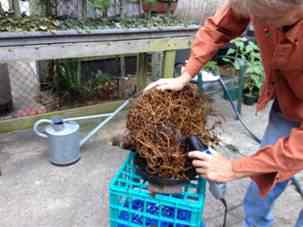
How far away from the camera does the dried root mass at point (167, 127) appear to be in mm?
900

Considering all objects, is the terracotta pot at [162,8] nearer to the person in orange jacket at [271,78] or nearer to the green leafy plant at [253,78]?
the green leafy plant at [253,78]

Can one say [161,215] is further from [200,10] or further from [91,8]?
[200,10]

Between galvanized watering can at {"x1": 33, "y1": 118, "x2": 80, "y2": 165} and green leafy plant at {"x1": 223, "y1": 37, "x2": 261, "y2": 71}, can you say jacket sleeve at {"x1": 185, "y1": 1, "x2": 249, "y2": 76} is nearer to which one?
galvanized watering can at {"x1": 33, "y1": 118, "x2": 80, "y2": 165}

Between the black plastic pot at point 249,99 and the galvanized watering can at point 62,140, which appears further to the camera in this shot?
the black plastic pot at point 249,99

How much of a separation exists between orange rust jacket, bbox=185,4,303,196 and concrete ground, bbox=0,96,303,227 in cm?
78

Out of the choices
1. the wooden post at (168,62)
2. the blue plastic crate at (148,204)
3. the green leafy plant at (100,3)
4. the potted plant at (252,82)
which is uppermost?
the green leafy plant at (100,3)

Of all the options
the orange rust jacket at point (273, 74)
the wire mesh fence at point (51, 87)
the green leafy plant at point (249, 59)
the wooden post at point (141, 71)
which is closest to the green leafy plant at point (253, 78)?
the green leafy plant at point (249, 59)

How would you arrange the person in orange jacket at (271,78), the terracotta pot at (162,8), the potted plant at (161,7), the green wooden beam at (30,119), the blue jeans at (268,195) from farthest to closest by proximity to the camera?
the terracotta pot at (162,8) → the potted plant at (161,7) → the green wooden beam at (30,119) → the blue jeans at (268,195) → the person in orange jacket at (271,78)

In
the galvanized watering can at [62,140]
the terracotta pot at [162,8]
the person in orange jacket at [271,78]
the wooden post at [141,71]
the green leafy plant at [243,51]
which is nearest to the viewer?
the person in orange jacket at [271,78]

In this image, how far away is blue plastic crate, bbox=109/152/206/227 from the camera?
942 mm

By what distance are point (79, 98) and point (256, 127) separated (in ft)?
5.02

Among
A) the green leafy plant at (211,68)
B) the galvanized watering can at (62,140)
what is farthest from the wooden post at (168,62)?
the galvanized watering can at (62,140)

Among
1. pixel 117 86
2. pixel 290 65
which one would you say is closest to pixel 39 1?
pixel 117 86

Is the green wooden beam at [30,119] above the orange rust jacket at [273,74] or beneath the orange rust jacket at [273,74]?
beneath
